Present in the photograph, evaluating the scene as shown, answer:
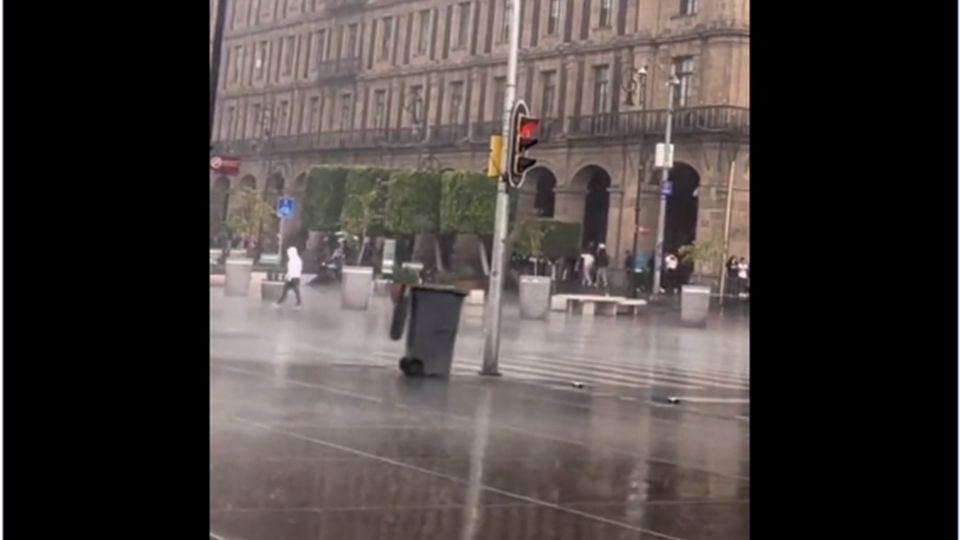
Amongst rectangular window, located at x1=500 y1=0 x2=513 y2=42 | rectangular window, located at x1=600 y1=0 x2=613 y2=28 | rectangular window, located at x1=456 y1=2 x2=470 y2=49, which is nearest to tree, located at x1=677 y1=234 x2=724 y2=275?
rectangular window, located at x1=600 y1=0 x2=613 y2=28

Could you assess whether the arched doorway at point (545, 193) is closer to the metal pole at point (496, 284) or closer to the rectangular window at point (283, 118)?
the metal pole at point (496, 284)

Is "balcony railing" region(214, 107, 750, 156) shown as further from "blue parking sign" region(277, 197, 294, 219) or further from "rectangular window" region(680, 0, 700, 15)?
"rectangular window" region(680, 0, 700, 15)

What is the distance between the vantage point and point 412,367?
10.6 meters

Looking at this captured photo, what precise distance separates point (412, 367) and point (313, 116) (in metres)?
2.69

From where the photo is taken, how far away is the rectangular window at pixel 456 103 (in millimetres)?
9453

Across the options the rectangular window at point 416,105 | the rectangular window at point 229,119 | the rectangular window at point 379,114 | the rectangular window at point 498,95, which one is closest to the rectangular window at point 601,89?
the rectangular window at point 498,95

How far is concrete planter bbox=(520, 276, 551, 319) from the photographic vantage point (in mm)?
10781

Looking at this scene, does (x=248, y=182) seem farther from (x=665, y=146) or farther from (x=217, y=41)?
(x=665, y=146)

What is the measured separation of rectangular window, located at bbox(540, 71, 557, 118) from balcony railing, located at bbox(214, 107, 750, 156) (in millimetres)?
77

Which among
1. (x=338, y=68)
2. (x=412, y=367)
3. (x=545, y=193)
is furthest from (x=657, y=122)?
(x=412, y=367)
